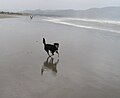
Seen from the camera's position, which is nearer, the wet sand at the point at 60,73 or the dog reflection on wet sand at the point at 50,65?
the wet sand at the point at 60,73

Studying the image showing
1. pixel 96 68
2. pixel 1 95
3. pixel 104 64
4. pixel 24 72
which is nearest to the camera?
pixel 1 95

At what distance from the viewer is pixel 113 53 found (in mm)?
11109

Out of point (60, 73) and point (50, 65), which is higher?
point (60, 73)

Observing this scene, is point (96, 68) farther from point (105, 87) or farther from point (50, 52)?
point (50, 52)

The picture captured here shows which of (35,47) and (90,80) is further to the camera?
(35,47)

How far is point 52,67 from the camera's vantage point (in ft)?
28.3

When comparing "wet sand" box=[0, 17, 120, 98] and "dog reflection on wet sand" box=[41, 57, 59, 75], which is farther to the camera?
"dog reflection on wet sand" box=[41, 57, 59, 75]

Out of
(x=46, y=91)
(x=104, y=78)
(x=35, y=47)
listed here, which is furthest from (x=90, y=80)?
(x=35, y=47)

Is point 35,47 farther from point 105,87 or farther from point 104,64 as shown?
point 105,87

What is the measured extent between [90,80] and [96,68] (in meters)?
1.43

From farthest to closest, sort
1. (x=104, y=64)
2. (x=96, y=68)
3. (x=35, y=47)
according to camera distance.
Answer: (x=35, y=47) → (x=104, y=64) → (x=96, y=68)

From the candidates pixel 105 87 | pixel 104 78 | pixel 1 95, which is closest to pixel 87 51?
pixel 104 78

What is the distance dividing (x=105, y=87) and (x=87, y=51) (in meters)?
4.85

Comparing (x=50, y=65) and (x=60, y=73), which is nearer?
(x=60, y=73)
